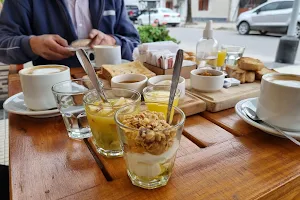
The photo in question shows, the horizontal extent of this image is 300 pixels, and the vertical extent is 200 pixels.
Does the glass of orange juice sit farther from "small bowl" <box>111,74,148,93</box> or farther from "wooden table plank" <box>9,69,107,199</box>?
"wooden table plank" <box>9,69,107,199</box>

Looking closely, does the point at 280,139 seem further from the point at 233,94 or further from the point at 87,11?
the point at 87,11

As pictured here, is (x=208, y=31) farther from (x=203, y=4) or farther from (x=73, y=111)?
(x=203, y=4)

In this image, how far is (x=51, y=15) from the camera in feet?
4.59

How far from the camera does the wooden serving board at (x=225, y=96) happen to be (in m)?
0.79

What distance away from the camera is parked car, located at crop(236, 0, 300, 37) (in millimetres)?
6207

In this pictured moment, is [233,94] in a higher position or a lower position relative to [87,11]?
lower

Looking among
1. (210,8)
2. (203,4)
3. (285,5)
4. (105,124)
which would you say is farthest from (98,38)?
(203,4)

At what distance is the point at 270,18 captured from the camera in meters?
6.57

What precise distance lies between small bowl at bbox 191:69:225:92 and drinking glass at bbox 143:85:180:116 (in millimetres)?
213

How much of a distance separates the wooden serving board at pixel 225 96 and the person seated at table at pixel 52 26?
70cm

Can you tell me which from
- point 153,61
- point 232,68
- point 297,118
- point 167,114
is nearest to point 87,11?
point 153,61

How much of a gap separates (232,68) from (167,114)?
646 millimetres

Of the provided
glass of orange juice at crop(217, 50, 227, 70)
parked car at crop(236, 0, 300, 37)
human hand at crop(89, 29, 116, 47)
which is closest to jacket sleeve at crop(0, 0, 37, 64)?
human hand at crop(89, 29, 116, 47)

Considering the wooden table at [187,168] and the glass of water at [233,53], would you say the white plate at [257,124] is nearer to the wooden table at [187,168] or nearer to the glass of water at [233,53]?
the wooden table at [187,168]
